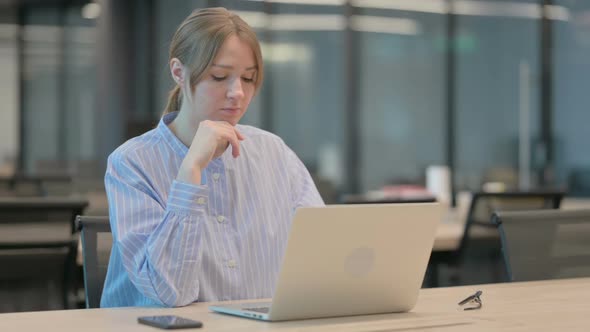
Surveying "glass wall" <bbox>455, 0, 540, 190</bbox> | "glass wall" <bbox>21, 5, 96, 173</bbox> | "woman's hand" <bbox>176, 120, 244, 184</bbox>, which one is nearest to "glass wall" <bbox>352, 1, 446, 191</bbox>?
"glass wall" <bbox>455, 0, 540, 190</bbox>

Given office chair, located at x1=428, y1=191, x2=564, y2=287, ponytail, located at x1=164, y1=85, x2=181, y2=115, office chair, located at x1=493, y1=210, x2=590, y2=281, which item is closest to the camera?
ponytail, located at x1=164, y1=85, x2=181, y2=115

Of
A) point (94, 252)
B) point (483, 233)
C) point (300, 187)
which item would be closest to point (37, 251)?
point (94, 252)

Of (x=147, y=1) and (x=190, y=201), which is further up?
(x=147, y=1)

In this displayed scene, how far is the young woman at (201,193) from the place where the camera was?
208 cm

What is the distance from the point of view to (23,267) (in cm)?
314

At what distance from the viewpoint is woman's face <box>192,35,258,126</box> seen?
227cm

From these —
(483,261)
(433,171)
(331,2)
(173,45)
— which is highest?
(331,2)

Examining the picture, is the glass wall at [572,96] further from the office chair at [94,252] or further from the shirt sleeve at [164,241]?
the shirt sleeve at [164,241]

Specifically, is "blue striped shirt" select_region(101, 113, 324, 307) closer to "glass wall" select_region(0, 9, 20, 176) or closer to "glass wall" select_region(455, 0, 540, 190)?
"glass wall" select_region(455, 0, 540, 190)

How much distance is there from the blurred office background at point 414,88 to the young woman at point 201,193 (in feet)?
24.1

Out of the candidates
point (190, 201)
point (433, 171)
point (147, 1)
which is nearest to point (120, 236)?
point (190, 201)

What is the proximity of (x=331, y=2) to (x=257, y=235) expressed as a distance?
8.27 metres

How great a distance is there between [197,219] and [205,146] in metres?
0.16

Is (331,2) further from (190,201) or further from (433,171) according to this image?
(190,201)
